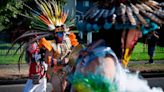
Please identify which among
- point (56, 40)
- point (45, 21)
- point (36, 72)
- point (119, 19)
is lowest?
point (36, 72)

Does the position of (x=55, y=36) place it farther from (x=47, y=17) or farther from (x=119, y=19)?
(x=119, y=19)

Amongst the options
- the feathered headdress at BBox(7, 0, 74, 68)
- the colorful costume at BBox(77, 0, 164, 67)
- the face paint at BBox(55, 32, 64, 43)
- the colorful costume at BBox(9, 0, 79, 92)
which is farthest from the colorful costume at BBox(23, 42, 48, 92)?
the colorful costume at BBox(77, 0, 164, 67)

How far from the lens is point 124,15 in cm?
292

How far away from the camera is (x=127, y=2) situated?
301 cm

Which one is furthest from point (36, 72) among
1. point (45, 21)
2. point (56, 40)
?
point (45, 21)

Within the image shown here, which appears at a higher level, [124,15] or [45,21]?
[124,15]

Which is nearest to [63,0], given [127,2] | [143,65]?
[143,65]

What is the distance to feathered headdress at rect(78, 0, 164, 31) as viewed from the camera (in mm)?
2914

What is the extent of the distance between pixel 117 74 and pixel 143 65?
14.3m

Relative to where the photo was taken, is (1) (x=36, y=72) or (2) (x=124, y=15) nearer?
(2) (x=124, y=15)

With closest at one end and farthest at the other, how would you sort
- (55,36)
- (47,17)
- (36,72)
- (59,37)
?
(47,17), (55,36), (59,37), (36,72)

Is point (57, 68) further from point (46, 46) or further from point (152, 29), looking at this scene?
point (152, 29)

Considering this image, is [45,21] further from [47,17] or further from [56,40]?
[56,40]

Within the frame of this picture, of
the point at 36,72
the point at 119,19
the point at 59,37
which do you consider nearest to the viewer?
the point at 119,19
